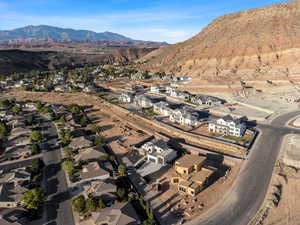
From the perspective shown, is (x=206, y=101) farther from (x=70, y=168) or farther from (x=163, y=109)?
(x=70, y=168)

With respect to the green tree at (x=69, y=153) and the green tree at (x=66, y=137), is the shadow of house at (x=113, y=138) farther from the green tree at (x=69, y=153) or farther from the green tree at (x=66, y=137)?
the green tree at (x=69, y=153)

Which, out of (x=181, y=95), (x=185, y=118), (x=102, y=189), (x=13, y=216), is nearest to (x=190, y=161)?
(x=102, y=189)

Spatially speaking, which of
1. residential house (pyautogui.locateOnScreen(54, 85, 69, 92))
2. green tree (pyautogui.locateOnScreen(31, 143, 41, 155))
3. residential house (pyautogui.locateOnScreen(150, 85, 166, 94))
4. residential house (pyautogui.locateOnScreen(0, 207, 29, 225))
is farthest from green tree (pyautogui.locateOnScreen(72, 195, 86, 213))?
residential house (pyautogui.locateOnScreen(54, 85, 69, 92))

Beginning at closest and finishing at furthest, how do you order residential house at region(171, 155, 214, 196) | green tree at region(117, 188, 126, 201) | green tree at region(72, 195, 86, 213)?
green tree at region(72, 195, 86, 213) → green tree at region(117, 188, 126, 201) → residential house at region(171, 155, 214, 196)

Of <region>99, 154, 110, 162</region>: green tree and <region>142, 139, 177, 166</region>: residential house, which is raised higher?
<region>142, 139, 177, 166</region>: residential house

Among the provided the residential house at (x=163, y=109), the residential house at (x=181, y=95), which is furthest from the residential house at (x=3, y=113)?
the residential house at (x=181, y=95)

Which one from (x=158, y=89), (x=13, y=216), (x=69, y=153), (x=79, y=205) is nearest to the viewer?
(x=13, y=216)

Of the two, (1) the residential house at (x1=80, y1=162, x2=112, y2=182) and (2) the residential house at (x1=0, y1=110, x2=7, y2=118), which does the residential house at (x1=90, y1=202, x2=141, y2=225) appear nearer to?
(1) the residential house at (x1=80, y1=162, x2=112, y2=182)
